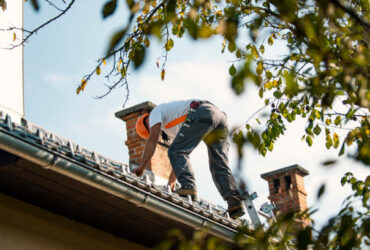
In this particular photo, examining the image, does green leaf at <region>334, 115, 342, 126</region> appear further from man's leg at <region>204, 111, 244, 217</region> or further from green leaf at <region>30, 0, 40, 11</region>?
green leaf at <region>30, 0, 40, 11</region>

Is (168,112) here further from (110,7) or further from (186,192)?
(110,7)

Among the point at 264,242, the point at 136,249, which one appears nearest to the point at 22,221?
the point at 136,249

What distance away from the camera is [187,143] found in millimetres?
5984

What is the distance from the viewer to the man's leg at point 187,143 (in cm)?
582

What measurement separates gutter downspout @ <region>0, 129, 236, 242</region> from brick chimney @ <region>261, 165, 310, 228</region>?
6.70m

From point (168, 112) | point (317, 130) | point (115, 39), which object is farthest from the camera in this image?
point (317, 130)

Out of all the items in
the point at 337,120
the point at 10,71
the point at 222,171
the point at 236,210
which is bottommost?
the point at 236,210

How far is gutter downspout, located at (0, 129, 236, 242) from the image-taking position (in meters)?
3.84

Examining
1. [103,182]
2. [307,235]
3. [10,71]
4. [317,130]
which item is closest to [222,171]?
[317,130]

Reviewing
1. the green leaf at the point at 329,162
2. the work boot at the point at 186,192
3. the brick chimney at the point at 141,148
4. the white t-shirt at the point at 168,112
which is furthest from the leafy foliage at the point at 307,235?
the brick chimney at the point at 141,148

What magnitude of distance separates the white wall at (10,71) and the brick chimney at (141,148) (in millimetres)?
1338

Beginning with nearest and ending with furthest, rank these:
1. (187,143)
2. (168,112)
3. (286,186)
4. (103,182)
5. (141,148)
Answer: (103,182) → (187,143) → (168,112) → (141,148) → (286,186)

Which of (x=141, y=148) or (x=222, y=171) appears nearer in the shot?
(x=222, y=171)

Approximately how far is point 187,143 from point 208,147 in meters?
0.29
